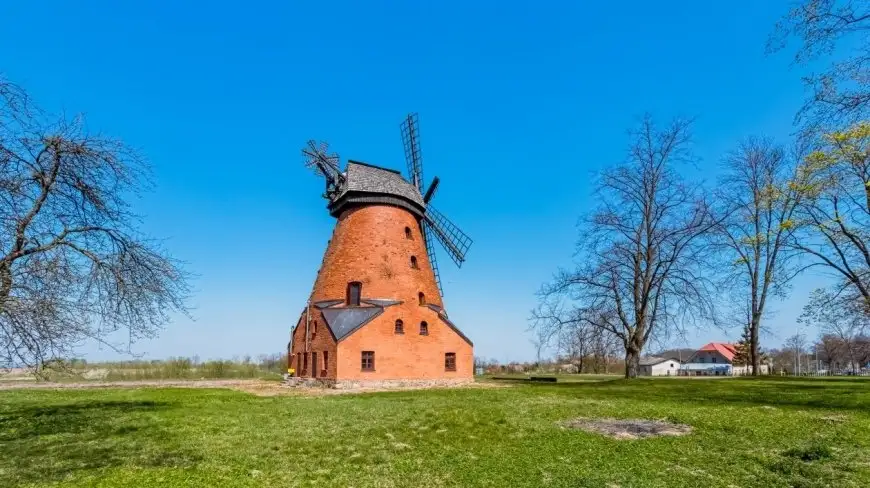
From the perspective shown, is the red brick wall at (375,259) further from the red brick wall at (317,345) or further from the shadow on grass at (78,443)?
the shadow on grass at (78,443)

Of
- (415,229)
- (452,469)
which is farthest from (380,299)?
(452,469)

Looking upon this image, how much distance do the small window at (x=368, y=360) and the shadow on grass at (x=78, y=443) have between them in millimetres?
12768

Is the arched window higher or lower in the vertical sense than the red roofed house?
higher

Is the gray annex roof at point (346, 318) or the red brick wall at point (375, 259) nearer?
A: the gray annex roof at point (346, 318)

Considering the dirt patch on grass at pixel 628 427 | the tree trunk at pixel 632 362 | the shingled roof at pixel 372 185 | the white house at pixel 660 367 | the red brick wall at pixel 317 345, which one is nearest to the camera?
the dirt patch on grass at pixel 628 427

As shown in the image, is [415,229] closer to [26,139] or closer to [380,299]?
[380,299]

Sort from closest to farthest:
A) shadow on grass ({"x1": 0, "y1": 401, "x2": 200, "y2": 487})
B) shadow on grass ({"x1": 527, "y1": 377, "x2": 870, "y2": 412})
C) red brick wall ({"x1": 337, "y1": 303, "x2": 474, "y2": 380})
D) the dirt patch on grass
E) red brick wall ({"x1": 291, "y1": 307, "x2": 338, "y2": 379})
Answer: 1. shadow on grass ({"x1": 0, "y1": 401, "x2": 200, "y2": 487})
2. the dirt patch on grass
3. shadow on grass ({"x1": 527, "y1": 377, "x2": 870, "y2": 412})
4. red brick wall ({"x1": 337, "y1": 303, "x2": 474, "y2": 380})
5. red brick wall ({"x1": 291, "y1": 307, "x2": 338, "y2": 379})

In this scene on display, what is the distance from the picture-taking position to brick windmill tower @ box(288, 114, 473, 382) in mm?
28500

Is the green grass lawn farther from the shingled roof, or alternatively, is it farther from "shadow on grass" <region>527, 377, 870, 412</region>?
the shingled roof

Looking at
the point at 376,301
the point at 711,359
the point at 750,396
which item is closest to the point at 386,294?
the point at 376,301

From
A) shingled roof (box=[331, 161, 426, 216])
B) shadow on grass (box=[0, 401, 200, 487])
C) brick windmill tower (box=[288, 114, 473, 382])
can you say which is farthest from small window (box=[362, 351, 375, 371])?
shadow on grass (box=[0, 401, 200, 487])

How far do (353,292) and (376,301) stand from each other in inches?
67.8

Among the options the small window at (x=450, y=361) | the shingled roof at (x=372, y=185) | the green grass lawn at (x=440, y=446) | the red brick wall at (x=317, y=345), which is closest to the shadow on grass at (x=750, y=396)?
the green grass lawn at (x=440, y=446)

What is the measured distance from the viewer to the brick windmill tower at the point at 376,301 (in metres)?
28.5
